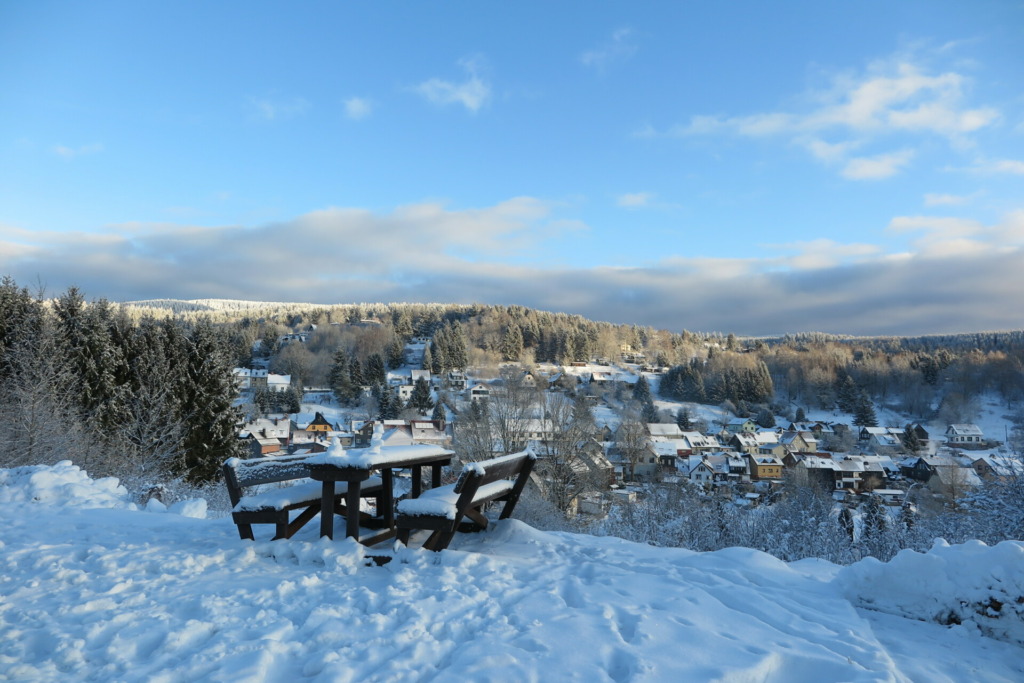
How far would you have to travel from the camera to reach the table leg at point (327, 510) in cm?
500

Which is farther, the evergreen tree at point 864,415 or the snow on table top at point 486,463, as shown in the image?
the evergreen tree at point 864,415

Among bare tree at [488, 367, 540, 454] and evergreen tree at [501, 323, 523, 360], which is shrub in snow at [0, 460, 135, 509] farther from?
evergreen tree at [501, 323, 523, 360]

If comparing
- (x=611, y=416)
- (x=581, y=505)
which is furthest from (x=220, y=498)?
(x=611, y=416)

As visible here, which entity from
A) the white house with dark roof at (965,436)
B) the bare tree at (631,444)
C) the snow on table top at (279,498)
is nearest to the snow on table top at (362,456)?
the snow on table top at (279,498)

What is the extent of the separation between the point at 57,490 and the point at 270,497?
401 cm

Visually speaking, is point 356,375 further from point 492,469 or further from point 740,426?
point 492,469

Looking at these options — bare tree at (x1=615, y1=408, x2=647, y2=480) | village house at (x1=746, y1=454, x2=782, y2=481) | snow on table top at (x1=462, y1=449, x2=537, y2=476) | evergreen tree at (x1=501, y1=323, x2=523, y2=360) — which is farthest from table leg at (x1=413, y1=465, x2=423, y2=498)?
evergreen tree at (x1=501, y1=323, x2=523, y2=360)

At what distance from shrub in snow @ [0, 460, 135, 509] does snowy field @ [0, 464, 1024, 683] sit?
1703mm

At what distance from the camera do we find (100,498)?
7.05m

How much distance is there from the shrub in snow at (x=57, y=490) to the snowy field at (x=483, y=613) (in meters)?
1.70

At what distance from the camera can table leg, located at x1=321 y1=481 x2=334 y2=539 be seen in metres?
5.00

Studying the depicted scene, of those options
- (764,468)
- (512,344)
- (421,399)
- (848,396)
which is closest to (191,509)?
(764,468)

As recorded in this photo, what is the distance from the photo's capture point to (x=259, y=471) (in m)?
5.32

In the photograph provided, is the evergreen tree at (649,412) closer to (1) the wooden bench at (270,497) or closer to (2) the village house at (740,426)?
(2) the village house at (740,426)
